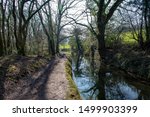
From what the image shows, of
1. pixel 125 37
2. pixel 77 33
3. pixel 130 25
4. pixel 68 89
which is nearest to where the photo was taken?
pixel 68 89

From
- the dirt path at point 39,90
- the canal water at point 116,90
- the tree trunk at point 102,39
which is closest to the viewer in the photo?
the dirt path at point 39,90

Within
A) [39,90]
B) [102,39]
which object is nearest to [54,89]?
[39,90]

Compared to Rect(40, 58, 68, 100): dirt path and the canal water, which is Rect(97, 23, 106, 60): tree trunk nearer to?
the canal water

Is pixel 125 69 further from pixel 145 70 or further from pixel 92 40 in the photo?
pixel 92 40

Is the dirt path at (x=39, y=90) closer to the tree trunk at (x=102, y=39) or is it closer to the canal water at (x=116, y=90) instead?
the canal water at (x=116, y=90)

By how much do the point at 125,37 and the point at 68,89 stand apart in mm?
34314

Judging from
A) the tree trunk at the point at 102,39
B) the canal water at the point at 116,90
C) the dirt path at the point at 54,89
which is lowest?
the canal water at the point at 116,90

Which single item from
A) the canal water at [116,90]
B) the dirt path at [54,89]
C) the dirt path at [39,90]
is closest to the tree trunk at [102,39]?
the canal water at [116,90]

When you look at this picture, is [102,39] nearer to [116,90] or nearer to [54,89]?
[116,90]

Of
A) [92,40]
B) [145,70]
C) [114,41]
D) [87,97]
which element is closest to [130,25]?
[114,41]

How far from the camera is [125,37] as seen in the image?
44.0m

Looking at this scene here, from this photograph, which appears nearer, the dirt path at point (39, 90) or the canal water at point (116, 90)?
the dirt path at point (39, 90)

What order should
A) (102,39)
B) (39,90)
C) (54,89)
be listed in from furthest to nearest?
1. (102,39)
2. (54,89)
3. (39,90)

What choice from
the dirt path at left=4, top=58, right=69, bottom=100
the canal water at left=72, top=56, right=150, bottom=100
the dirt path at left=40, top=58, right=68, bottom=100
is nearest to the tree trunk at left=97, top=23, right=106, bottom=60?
the canal water at left=72, top=56, right=150, bottom=100
